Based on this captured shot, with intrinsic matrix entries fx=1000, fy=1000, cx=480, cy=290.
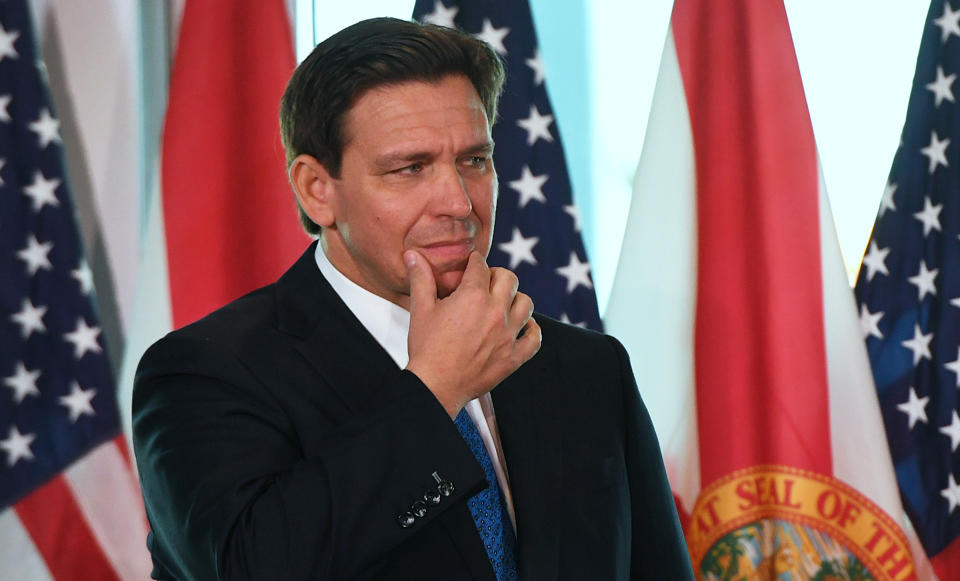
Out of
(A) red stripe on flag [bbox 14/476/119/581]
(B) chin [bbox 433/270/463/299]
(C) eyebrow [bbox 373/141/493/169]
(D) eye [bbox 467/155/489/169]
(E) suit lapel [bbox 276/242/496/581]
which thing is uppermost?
(C) eyebrow [bbox 373/141/493/169]

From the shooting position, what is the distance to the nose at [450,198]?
1.52 m

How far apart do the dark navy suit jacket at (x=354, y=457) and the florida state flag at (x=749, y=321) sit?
1.29 metres

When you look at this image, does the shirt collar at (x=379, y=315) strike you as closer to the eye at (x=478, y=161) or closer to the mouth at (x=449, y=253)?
the mouth at (x=449, y=253)

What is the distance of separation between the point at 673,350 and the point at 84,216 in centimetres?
178

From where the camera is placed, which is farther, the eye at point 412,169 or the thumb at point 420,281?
the eye at point 412,169

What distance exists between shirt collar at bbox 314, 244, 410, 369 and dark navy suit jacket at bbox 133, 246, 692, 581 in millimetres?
43

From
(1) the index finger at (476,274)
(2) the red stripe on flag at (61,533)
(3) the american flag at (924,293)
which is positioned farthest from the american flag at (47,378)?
(3) the american flag at (924,293)

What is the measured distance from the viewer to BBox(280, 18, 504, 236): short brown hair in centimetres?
157

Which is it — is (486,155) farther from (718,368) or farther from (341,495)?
(718,368)

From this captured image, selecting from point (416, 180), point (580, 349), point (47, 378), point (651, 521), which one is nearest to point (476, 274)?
point (416, 180)

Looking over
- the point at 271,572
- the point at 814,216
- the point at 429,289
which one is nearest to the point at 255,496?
the point at 271,572

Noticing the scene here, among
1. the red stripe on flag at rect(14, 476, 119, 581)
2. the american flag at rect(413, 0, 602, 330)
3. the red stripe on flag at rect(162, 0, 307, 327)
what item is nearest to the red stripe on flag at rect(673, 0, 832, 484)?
the american flag at rect(413, 0, 602, 330)

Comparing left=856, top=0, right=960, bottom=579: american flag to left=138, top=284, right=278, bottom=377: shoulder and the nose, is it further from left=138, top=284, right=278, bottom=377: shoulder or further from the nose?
left=138, top=284, right=278, bottom=377: shoulder

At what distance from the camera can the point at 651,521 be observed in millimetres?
1729
